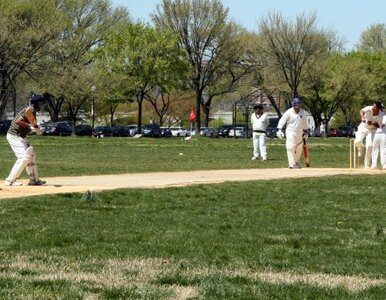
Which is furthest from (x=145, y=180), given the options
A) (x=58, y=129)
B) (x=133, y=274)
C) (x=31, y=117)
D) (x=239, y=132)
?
(x=239, y=132)

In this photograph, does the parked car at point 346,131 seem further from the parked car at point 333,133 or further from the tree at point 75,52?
the tree at point 75,52

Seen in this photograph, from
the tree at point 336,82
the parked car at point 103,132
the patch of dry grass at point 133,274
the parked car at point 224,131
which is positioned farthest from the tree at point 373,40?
the patch of dry grass at point 133,274

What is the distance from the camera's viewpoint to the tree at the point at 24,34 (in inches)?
2657

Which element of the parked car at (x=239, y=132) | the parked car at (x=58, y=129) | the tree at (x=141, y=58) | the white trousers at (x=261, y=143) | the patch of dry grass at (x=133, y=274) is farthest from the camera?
the tree at (x=141, y=58)

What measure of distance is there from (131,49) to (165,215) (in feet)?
228

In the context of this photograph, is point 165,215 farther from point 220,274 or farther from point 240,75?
point 240,75

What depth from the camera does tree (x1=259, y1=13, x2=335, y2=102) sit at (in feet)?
269

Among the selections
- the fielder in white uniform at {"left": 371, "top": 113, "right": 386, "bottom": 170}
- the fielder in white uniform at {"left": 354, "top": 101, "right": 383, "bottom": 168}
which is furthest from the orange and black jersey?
the fielder in white uniform at {"left": 371, "top": 113, "right": 386, "bottom": 170}

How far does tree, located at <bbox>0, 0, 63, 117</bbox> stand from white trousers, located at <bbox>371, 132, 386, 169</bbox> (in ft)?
153

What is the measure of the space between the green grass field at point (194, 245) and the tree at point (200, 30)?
66.6 m

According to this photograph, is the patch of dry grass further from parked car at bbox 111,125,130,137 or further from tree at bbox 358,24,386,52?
tree at bbox 358,24,386,52

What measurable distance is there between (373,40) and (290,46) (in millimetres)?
24417

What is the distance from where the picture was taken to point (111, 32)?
8369cm

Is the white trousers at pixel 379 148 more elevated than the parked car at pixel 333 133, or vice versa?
A: the white trousers at pixel 379 148
